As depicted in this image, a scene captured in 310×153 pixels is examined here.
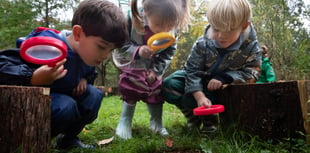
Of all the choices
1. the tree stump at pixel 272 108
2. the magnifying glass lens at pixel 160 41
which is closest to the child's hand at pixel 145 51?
the magnifying glass lens at pixel 160 41

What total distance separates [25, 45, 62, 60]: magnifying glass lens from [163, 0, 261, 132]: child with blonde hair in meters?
1.08

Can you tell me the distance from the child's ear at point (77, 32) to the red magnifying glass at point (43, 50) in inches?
13.5

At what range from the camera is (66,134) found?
203 centimetres

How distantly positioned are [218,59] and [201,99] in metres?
0.38

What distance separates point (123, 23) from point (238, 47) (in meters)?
0.94

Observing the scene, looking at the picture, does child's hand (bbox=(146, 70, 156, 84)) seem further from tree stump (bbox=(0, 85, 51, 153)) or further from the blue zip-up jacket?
tree stump (bbox=(0, 85, 51, 153))

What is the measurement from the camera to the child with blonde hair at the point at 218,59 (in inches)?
83.8

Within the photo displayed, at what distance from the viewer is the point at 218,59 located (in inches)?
93.0

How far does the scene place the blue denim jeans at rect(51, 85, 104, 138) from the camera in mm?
1711

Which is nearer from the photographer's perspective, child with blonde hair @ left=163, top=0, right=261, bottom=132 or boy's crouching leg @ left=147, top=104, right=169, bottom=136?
child with blonde hair @ left=163, top=0, right=261, bottom=132

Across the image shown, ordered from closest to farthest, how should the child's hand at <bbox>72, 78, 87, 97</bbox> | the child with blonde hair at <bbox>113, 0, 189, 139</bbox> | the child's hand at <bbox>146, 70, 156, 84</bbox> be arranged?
1. the child's hand at <bbox>72, 78, 87, 97</bbox>
2. the child with blonde hair at <bbox>113, 0, 189, 139</bbox>
3. the child's hand at <bbox>146, 70, 156, 84</bbox>

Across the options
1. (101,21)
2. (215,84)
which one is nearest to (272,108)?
(215,84)

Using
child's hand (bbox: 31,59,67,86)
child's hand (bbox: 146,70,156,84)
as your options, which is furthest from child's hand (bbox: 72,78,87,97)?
child's hand (bbox: 146,70,156,84)

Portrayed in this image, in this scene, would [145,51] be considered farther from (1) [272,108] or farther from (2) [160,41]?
(1) [272,108]
